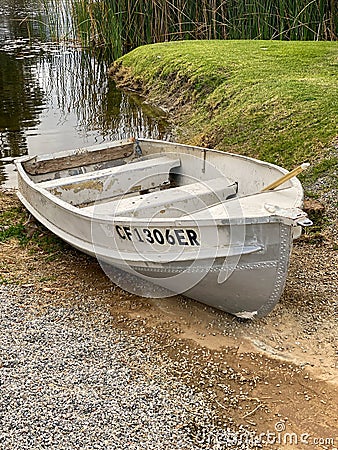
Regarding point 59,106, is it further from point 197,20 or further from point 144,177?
point 144,177

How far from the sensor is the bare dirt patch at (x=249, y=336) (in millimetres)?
3406

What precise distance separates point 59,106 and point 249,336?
27.5 ft

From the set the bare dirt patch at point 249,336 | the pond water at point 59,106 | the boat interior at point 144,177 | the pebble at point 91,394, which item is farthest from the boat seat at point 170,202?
the pond water at point 59,106

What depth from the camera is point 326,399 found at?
347 cm

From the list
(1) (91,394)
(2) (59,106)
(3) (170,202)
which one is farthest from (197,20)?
(1) (91,394)

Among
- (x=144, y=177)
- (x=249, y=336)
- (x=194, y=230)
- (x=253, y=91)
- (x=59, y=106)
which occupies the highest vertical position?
(x=253, y=91)

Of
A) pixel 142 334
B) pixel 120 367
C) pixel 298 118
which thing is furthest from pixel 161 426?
pixel 298 118

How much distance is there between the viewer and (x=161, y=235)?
403 cm

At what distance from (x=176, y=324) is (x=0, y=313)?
1.26 metres

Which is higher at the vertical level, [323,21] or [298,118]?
[323,21]

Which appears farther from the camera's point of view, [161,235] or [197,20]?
[197,20]

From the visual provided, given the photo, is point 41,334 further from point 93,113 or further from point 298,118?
point 93,113

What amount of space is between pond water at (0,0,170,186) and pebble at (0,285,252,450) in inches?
159

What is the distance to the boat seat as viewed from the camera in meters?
4.78
